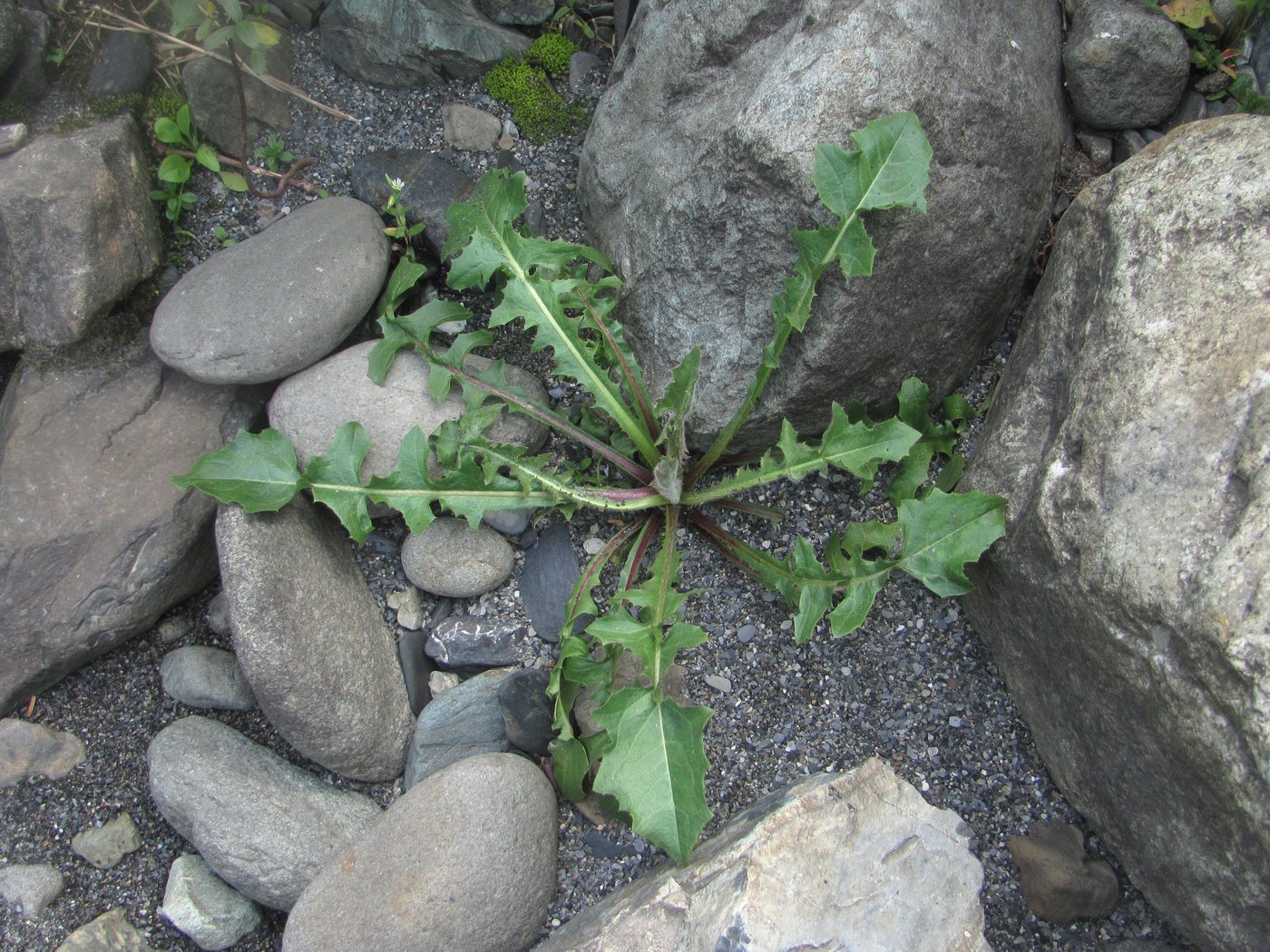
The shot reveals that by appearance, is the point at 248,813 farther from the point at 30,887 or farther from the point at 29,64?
the point at 29,64

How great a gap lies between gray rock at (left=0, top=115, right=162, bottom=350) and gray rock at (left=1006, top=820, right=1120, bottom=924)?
10.7 ft

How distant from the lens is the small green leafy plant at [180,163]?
10.5 feet

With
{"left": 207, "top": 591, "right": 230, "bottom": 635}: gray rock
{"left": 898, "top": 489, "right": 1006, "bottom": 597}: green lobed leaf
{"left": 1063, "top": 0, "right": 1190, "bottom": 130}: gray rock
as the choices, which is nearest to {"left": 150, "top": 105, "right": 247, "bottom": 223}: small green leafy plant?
{"left": 207, "top": 591, "right": 230, "bottom": 635}: gray rock

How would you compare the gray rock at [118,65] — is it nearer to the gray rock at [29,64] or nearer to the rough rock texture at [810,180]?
the gray rock at [29,64]

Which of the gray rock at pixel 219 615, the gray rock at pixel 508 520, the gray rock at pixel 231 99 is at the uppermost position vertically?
the gray rock at pixel 231 99

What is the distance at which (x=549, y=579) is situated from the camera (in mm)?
3084

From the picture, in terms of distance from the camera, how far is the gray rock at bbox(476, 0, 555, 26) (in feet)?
11.4

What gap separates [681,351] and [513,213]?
684 mm

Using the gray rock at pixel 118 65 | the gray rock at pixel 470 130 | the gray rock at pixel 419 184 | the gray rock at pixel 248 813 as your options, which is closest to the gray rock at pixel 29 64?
the gray rock at pixel 118 65

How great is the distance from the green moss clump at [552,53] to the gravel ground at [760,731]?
1.70 metres

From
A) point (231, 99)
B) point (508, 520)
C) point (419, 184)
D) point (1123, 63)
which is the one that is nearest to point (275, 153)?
point (231, 99)

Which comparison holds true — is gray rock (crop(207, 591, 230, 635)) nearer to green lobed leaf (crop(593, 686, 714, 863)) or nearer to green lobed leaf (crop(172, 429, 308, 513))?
green lobed leaf (crop(172, 429, 308, 513))

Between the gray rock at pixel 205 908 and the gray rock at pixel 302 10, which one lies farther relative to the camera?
the gray rock at pixel 302 10

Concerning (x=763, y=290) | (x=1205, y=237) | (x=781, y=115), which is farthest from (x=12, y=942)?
(x=1205, y=237)
